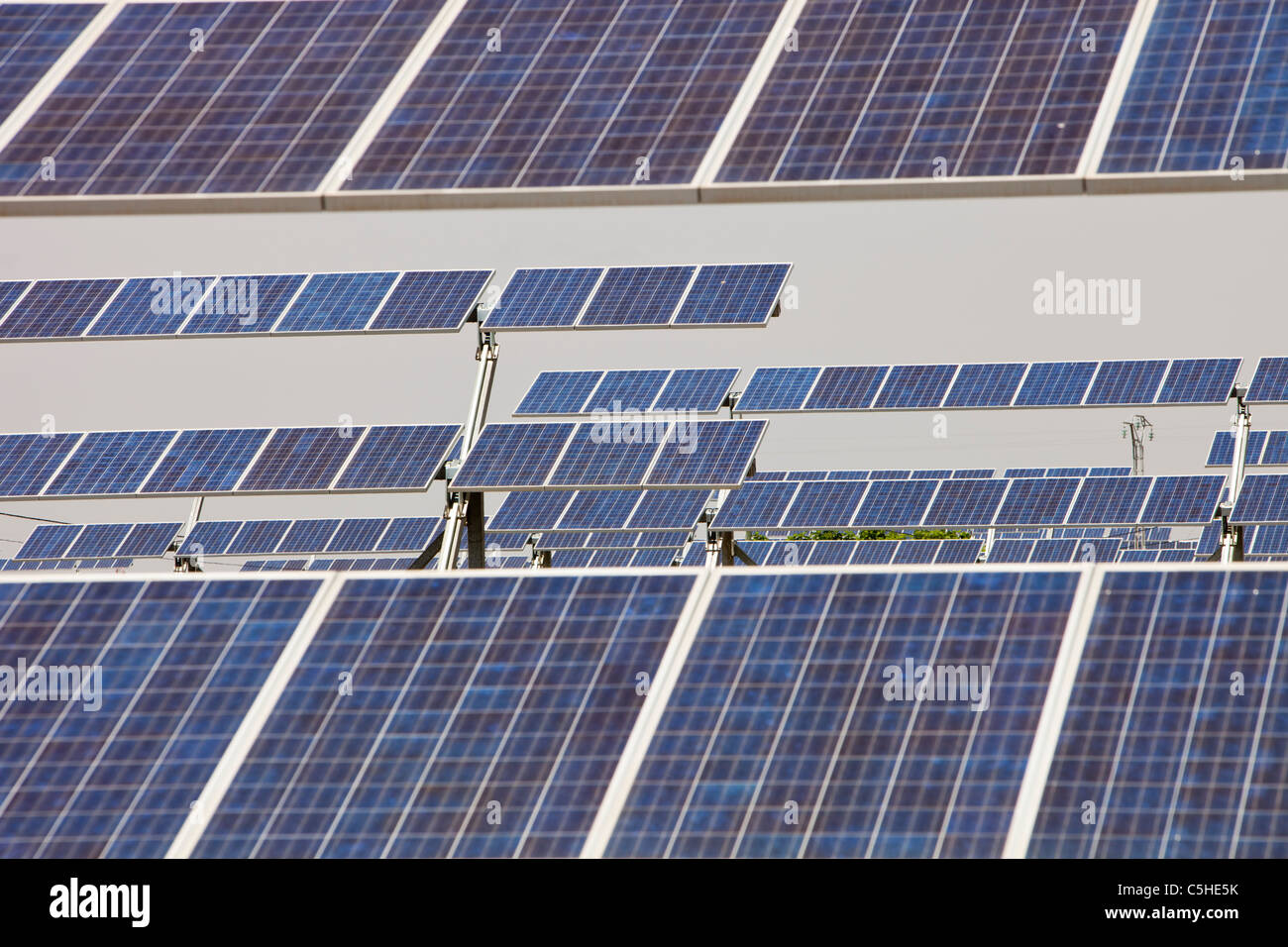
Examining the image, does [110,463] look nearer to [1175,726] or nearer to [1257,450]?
[1175,726]

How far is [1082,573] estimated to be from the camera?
27.9 ft

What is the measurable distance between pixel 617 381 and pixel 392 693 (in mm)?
18680

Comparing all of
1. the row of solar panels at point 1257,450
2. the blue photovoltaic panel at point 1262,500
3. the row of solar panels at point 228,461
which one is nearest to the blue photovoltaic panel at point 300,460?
the row of solar panels at point 228,461

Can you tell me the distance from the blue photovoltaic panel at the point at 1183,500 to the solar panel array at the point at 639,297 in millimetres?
9559

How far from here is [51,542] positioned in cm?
3250

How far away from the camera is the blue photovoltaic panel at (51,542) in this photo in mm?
31562

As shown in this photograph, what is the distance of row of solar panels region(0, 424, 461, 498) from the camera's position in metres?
19.0

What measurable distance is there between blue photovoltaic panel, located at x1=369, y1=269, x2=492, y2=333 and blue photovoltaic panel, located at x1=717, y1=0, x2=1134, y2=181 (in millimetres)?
5587

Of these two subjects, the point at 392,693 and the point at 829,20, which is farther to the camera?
the point at 829,20

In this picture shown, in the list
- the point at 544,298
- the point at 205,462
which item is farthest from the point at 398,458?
the point at 205,462

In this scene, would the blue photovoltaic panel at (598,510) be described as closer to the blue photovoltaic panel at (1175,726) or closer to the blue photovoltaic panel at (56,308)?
the blue photovoltaic panel at (56,308)

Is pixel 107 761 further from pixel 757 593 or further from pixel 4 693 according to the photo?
pixel 757 593

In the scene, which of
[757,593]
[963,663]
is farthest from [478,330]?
[963,663]

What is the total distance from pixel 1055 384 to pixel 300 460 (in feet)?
40.8
